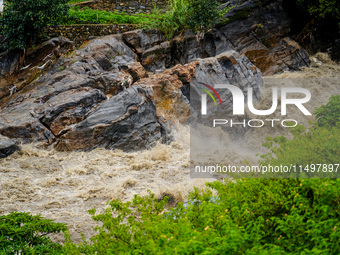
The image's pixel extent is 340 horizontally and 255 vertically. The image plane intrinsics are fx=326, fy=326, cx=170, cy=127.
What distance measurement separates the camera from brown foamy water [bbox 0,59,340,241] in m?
7.55

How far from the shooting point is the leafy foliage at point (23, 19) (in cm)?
1291

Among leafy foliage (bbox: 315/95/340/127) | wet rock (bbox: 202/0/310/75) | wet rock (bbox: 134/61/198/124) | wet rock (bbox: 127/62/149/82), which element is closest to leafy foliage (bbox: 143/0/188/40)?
wet rock (bbox: 202/0/310/75)

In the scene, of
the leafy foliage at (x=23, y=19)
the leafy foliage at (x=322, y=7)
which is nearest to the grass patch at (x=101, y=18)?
the leafy foliage at (x=23, y=19)

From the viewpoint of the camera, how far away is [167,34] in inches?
647

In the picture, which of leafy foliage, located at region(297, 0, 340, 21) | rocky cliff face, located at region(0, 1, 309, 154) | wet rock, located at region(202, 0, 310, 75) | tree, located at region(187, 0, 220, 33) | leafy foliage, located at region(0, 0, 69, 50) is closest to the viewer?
rocky cliff face, located at region(0, 1, 309, 154)

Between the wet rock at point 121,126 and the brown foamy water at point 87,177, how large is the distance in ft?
1.11

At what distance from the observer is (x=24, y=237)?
4078 millimetres

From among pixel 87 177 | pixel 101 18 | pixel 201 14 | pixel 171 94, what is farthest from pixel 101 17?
pixel 87 177

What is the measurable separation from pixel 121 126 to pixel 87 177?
2327mm

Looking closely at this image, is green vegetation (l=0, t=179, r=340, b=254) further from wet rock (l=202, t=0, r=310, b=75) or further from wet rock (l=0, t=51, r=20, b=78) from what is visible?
wet rock (l=202, t=0, r=310, b=75)

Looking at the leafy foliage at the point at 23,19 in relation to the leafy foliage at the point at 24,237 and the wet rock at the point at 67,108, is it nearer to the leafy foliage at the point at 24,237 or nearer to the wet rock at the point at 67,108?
the wet rock at the point at 67,108

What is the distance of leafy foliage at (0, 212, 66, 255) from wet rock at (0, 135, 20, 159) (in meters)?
5.98

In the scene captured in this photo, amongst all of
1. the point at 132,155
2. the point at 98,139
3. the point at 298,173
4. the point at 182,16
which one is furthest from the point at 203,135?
the point at 298,173

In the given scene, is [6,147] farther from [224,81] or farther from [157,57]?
[224,81]
